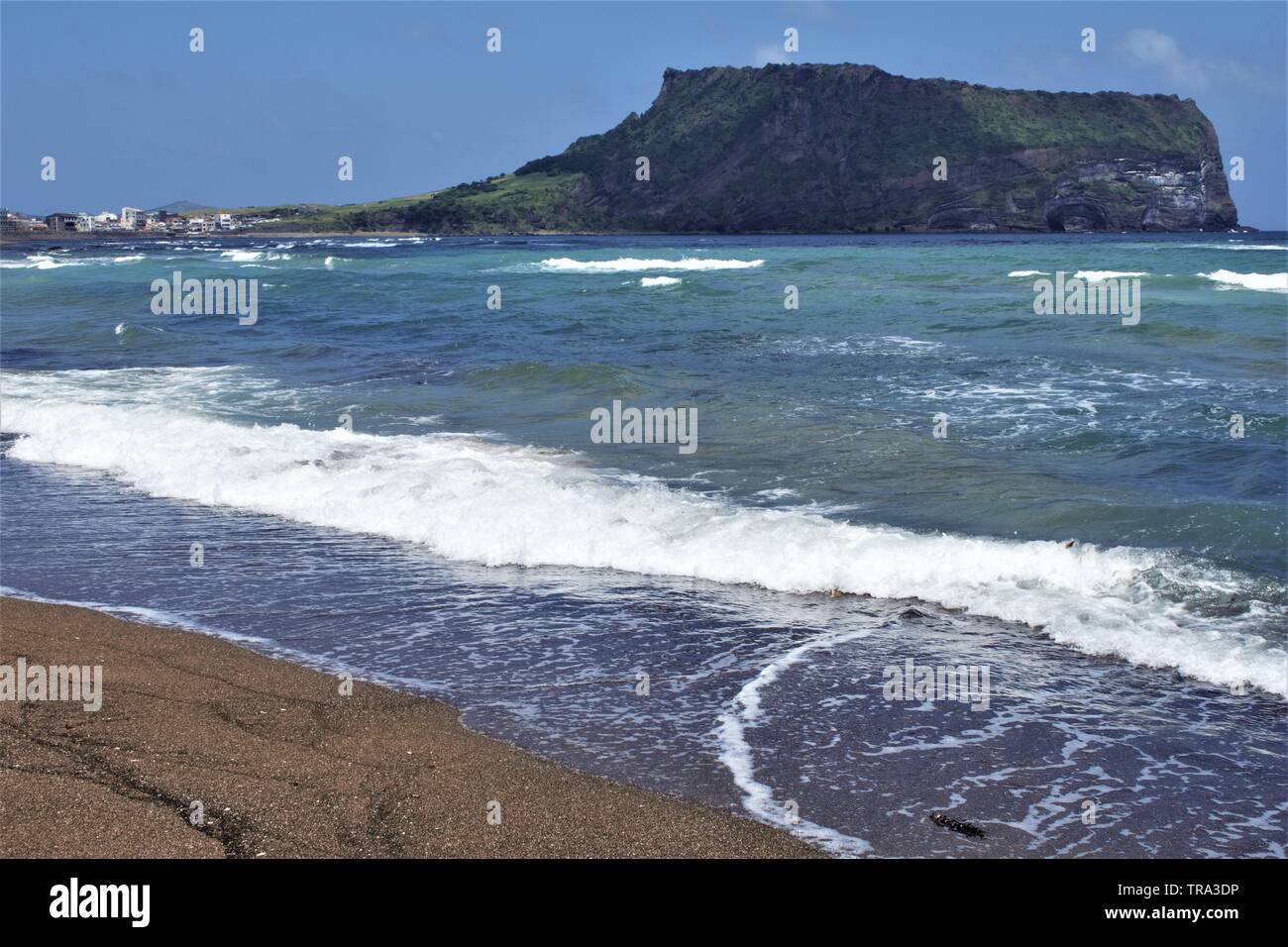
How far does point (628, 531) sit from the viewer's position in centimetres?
1027

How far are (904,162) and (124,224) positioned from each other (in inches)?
4152

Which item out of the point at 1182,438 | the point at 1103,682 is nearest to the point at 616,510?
the point at 1103,682

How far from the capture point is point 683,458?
1361 cm

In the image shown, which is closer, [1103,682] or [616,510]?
[1103,682]

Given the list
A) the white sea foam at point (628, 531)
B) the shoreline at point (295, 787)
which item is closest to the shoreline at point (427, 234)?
the white sea foam at point (628, 531)

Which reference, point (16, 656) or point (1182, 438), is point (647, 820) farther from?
point (1182, 438)

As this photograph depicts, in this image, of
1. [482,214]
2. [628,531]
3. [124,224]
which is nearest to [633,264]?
[628,531]

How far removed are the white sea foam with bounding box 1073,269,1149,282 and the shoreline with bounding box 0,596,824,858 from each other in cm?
3779

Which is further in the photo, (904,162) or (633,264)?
(904,162)

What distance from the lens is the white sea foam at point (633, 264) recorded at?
5475cm

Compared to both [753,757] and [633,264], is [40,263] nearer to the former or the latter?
[633,264]

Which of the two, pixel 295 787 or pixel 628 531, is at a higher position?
pixel 628 531
